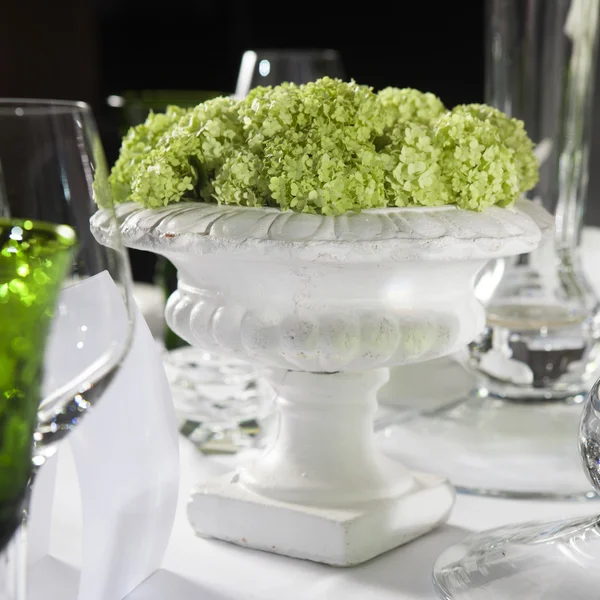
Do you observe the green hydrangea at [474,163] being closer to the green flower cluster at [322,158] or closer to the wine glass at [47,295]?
the green flower cluster at [322,158]

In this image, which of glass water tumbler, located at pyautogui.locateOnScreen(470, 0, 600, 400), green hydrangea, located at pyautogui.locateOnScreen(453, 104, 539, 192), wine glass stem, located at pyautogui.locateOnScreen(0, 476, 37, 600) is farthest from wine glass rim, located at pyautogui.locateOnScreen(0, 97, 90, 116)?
glass water tumbler, located at pyautogui.locateOnScreen(470, 0, 600, 400)

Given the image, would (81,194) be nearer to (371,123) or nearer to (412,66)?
(371,123)

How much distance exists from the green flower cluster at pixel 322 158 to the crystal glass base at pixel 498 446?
278mm

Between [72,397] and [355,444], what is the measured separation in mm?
346

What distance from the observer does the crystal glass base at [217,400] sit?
0.96 meters

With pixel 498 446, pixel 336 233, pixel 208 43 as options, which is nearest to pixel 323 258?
pixel 336 233

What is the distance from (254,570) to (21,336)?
35cm

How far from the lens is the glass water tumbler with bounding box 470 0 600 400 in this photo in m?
1.06

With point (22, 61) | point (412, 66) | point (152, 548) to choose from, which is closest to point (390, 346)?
point (152, 548)

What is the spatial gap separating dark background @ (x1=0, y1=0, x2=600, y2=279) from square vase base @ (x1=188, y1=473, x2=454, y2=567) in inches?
93.2

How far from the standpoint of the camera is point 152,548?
67 centimetres

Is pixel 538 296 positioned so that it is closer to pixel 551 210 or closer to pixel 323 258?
pixel 551 210

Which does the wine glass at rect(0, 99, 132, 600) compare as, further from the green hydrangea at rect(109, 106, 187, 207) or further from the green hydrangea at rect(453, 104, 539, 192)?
the green hydrangea at rect(453, 104, 539, 192)

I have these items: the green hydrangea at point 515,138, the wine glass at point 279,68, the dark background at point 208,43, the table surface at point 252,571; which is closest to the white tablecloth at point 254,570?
the table surface at point 252,571
